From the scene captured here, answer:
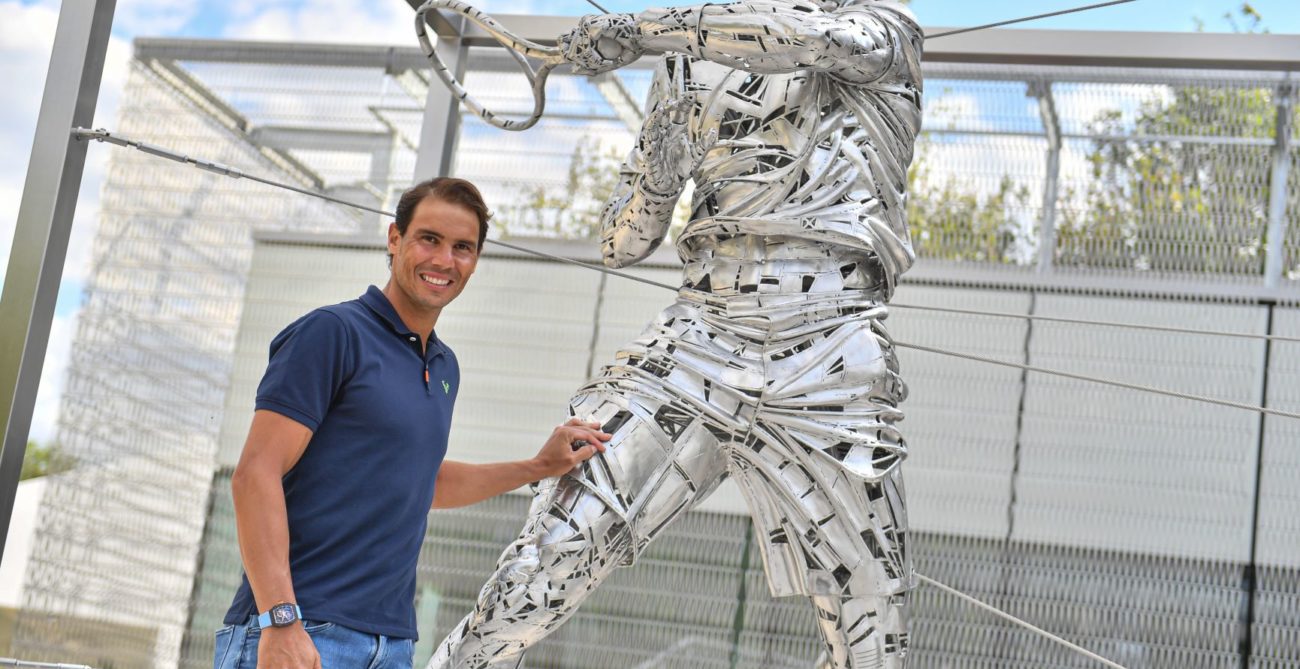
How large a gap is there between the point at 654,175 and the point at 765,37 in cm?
31

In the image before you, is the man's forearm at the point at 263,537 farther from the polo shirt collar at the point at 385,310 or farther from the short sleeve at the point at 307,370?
the polo shirt collar at the point at 385,310

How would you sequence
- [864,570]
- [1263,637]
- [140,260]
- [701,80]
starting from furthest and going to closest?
[140,260], [1263,637], [701,80], [864,570]

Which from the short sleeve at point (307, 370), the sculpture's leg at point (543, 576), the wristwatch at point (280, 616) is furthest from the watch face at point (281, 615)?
the sculpture's leg at point (543, 576)

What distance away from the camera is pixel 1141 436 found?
11.3 feet

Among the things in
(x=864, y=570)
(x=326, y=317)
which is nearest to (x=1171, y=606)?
(x=864, y=570)

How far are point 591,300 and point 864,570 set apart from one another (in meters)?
1.80

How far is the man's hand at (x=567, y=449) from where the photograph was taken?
2074 millimetres

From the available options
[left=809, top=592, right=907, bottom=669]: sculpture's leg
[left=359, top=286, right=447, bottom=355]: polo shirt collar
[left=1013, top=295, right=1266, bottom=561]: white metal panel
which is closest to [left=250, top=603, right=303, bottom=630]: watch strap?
[left=359, top=286, right=447, bottom=355]: polo shirt collar

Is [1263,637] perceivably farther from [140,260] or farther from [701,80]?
[140,260]

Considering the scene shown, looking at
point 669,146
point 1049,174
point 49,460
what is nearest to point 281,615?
point 669,146

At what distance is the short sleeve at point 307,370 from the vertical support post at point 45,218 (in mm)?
913

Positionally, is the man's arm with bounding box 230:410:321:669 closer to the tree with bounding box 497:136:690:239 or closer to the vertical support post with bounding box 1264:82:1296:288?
the tree with bounding box 497:136:690:239

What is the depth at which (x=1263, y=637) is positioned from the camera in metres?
3.31

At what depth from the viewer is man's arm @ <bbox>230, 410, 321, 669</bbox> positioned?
154 centimetres
